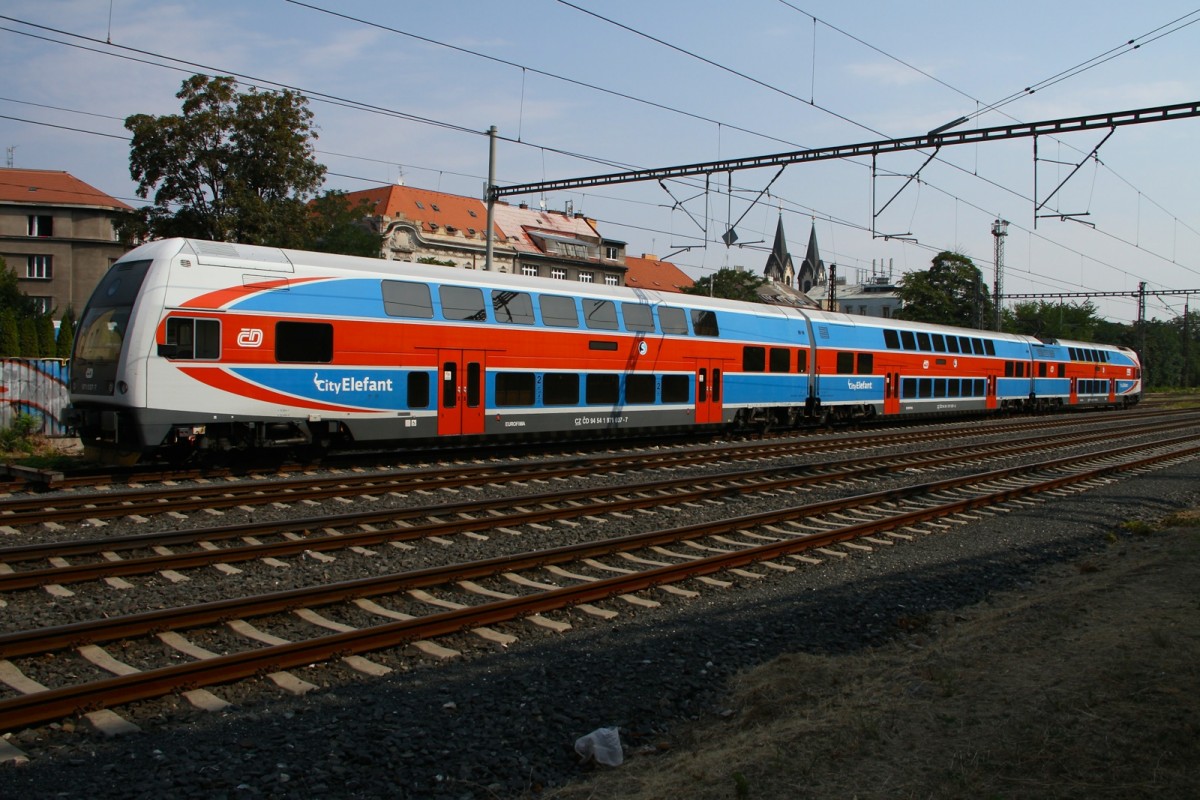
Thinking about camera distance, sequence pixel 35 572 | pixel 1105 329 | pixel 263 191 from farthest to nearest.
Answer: pixel 1105 329 → pixel 263 191 → pixel 35 572

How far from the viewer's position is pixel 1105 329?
357ft

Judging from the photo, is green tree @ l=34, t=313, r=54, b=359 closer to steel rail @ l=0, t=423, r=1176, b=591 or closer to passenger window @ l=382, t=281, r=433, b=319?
passenger window @ l=382, t=281, r=433, b=319

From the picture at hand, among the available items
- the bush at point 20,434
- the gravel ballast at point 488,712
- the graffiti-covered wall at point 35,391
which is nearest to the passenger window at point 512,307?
the graffiti-covered wall at point 35,391

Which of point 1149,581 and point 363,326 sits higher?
point 363,326

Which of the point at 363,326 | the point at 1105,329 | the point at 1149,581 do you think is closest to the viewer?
the point at 1149,581

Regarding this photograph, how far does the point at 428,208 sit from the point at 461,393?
6502 cm

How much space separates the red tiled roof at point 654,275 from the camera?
304 ft

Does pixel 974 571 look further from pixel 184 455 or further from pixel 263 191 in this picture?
pixel 263 191

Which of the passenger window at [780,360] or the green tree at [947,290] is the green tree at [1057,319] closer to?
the green tree at [947,290]

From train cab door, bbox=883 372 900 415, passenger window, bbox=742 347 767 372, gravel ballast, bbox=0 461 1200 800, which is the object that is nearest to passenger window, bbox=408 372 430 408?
gravel ballast, bbox=0 461 1200 800

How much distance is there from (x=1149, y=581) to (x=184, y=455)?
43.6 ft

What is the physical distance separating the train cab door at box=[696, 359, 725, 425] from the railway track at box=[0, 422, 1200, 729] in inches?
363

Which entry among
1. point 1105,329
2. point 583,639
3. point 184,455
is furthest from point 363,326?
point 1105,329

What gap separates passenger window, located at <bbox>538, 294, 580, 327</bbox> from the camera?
1875 cm
